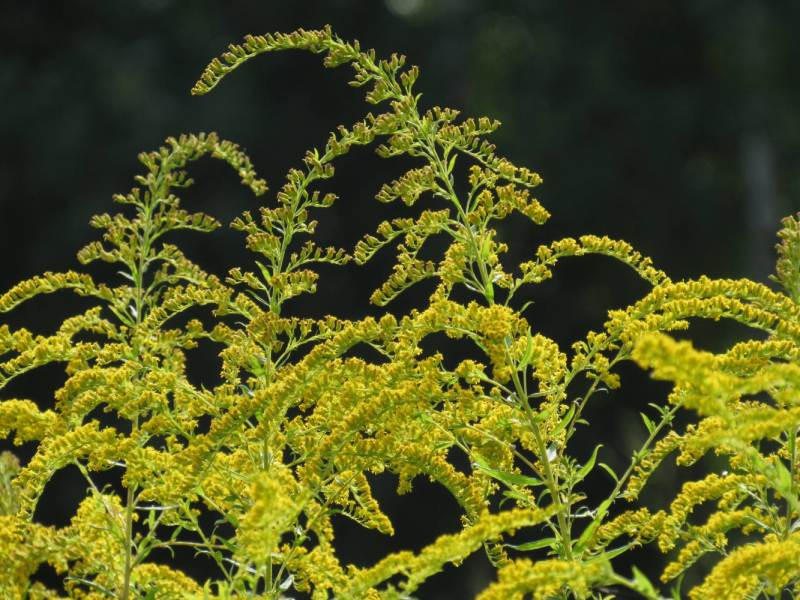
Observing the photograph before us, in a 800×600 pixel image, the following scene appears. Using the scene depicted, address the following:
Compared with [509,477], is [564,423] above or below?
above

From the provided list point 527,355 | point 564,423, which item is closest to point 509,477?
point 564,423

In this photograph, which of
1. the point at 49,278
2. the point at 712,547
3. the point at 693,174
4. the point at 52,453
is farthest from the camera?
the point at 693,174

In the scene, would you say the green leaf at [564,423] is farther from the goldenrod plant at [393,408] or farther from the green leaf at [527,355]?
the green leaf at [527,355]

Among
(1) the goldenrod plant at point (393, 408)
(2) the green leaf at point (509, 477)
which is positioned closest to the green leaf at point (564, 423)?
(1) the goldenrod plant at point (393, 408)

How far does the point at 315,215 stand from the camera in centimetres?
1375

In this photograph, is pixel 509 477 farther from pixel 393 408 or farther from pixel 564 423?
pixel 393 408

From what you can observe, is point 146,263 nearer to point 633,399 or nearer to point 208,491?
point 208,491

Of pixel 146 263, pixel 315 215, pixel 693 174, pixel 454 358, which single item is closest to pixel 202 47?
pixel 315 215

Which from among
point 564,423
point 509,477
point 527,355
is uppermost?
point 527,355

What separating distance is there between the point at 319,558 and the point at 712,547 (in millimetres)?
943

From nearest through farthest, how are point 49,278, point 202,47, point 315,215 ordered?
point 49,278 < point 315,215 < point 202,47

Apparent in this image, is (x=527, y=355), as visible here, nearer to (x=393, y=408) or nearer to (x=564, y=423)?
(x=564, y=423)

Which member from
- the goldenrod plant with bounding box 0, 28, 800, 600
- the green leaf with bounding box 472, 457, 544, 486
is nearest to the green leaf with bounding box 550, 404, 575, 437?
the goldenrod plant with bounding box 0, 28, 800, 600

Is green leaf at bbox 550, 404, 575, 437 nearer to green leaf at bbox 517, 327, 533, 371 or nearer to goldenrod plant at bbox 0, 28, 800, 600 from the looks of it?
goldenrod plant at bbox 0, 28, 800, 600
